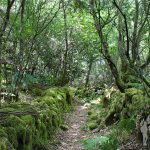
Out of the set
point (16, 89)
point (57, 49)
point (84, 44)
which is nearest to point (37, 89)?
point (57, 49)

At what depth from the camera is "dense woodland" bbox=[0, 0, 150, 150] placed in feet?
24.2

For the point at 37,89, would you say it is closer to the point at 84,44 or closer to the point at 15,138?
the point at 84,44

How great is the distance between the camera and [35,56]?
63.3 feet

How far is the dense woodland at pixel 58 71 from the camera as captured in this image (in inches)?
291

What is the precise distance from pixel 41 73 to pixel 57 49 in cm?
179

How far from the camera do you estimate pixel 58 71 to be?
21.6m

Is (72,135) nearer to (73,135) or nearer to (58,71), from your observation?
(73,135)

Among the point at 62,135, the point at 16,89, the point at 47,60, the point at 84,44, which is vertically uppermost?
the point at 84,44

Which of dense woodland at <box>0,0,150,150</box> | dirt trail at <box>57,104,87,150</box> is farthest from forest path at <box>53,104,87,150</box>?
dense woodland at <box>0,0,150,150</box>

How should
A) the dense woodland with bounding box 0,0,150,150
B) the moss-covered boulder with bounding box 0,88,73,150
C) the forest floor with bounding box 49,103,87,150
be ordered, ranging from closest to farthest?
the moss-covered boulder with bounding box 0,88,73,150
the dense woodland with bounding box 0,0,150,150
the forest floor with bounding box 49,103,87,150

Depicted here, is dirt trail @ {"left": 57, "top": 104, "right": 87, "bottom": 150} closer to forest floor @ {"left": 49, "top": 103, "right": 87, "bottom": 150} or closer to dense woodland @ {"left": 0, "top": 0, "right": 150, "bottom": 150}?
forest floor @ {"left": 49, "top": 103, "right": 87, "bottom": 150}

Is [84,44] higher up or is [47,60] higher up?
[84,44]

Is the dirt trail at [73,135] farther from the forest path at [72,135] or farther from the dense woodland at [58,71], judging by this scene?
the dense woodland at [58,71]

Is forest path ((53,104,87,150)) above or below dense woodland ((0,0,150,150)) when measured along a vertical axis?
below
